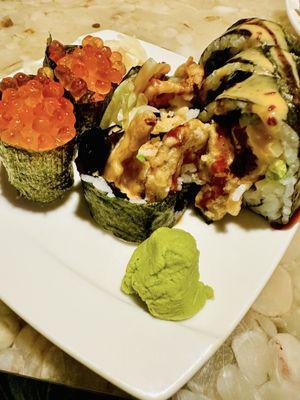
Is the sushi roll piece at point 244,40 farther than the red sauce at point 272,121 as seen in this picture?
Yes

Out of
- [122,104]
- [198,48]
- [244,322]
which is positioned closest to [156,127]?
[122,104]

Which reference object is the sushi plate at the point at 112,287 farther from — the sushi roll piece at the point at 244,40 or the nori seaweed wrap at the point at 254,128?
the sushi roll piece at the point at 244,40

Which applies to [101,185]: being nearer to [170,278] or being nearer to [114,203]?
[114,203]

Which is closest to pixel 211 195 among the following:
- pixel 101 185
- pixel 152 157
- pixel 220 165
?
pixel 220 165

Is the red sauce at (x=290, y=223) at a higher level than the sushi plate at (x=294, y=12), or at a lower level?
lower

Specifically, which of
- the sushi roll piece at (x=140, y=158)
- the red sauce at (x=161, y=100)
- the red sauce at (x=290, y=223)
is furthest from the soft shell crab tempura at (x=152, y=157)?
the red sauce at (x=290, y=223)

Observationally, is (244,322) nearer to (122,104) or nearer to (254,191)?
(254,191)

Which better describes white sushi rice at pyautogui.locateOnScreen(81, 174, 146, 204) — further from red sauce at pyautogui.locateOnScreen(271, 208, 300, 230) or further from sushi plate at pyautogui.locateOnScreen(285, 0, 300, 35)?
sushi plate at pyautogui.locateOnScreen(285, 0, 300, 35)
